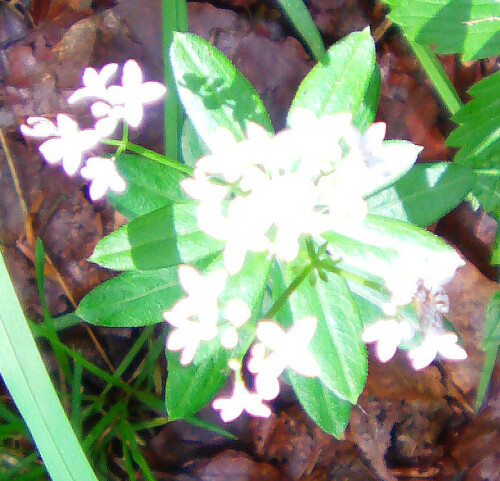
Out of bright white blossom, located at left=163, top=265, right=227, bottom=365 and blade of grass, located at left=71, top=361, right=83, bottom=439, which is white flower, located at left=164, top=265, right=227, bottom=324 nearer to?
bright white blossom, located at left=163, top=265, right=227, bottom=365

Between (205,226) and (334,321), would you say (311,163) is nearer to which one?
(205,226)

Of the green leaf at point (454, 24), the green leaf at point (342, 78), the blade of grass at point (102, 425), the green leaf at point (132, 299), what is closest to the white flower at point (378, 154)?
the green leaf at point (342, 78)

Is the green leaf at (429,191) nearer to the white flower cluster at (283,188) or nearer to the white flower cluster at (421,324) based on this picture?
the white flower cluster at (421,324)

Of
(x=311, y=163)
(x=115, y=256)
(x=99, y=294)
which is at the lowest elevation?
(x=99, y=294)

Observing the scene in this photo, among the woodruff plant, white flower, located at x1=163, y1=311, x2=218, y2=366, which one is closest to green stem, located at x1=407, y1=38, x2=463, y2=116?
the woodruff plant

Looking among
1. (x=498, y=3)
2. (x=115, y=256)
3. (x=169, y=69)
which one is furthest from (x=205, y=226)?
(x=498, y=3)

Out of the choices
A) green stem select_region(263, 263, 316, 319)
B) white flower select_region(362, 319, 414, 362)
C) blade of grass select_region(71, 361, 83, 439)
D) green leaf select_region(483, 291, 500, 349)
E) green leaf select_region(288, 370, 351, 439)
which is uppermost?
green stem select_region(263, 263, 316, 319)

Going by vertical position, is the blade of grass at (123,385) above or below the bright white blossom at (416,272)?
below
